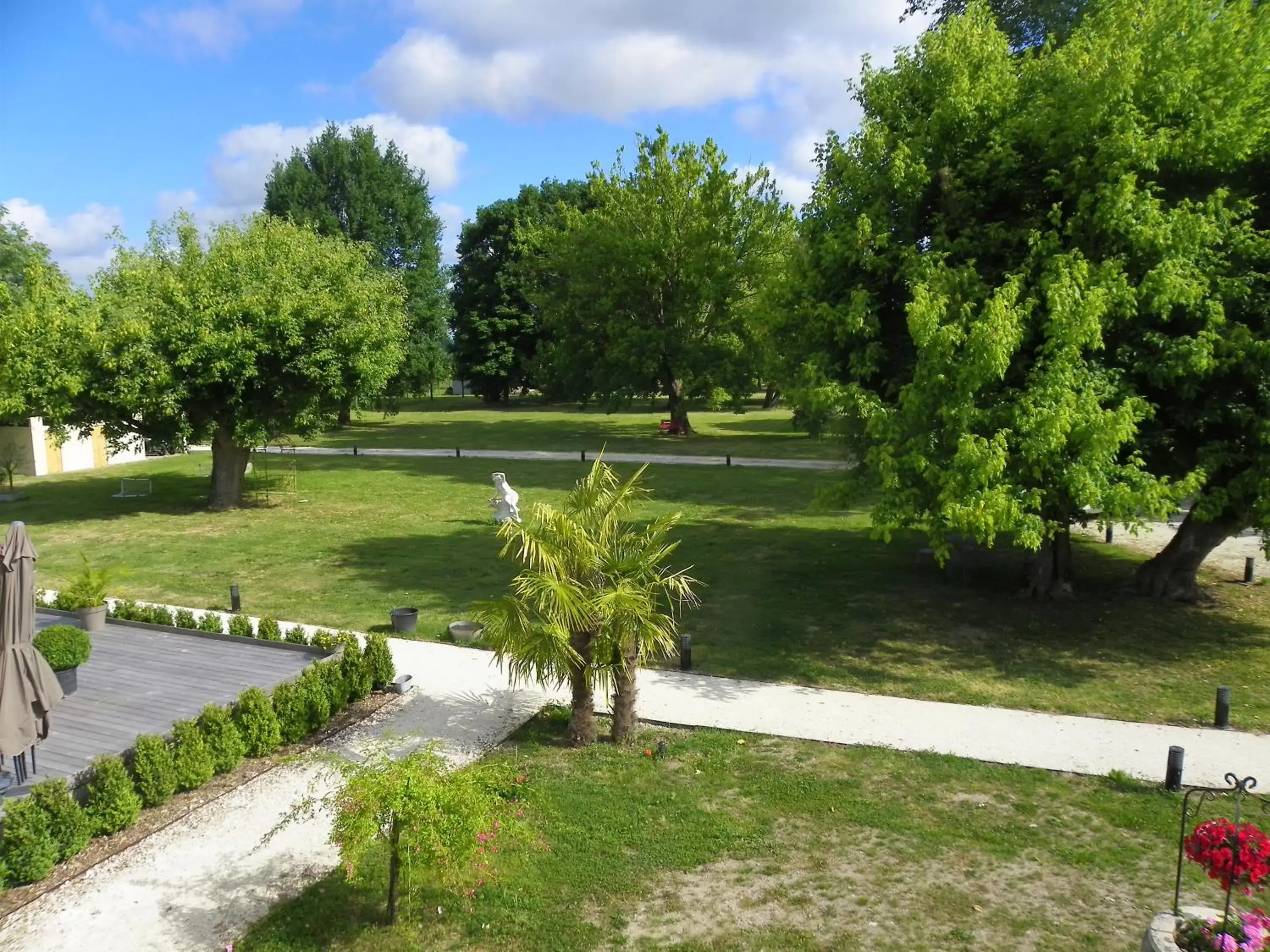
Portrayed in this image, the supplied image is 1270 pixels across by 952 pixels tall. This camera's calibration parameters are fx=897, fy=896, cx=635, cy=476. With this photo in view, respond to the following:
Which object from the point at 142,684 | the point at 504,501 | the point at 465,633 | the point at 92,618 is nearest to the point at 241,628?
the point at 142,684

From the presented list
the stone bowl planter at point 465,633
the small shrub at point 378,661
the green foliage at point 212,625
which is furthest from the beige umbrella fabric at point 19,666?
the stone bowl planter at point 465,633

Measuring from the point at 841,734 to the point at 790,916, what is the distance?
3.66 metres

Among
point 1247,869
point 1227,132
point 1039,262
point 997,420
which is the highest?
point 1227,132

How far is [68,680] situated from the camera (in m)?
10.8

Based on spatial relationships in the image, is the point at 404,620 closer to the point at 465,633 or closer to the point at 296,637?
the point at 465,633

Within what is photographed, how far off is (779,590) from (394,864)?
10.7 metres

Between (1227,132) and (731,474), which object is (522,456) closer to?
(731,474)

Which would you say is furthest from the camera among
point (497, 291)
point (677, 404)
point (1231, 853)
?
point (497, 291)

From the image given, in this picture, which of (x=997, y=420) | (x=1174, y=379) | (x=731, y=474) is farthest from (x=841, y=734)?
(x=731, y=474)

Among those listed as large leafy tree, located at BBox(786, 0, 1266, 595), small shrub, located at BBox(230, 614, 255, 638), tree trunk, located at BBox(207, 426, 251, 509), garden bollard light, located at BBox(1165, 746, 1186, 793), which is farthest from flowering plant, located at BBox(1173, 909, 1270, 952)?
tree trunk, located at BBox(207, 426, 251, 509)

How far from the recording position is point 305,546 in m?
20.1

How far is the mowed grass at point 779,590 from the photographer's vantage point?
12.2 m

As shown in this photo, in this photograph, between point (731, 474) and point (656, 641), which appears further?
point (731, 474)

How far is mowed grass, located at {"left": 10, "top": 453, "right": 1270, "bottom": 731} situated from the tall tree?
72.5ft
